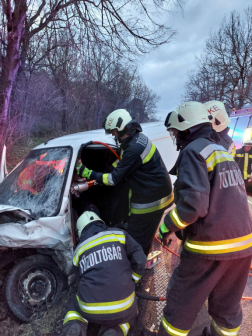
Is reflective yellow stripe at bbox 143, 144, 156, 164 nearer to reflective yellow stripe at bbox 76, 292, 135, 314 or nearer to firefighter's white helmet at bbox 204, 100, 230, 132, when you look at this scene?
firefighter's white helmet at bbox 204, 100, 230, 132

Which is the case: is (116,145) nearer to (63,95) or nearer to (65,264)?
(65,264)

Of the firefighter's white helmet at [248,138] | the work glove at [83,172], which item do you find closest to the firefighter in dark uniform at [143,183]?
the work glove at [83,172]

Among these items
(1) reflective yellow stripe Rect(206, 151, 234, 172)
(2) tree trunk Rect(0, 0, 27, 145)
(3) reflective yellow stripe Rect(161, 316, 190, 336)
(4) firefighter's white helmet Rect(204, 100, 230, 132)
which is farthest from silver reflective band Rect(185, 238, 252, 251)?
(2) tree trunk Rect(0, 0, 27, 145)

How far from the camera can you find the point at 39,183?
2555 millimetres

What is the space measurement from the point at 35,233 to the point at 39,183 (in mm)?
644

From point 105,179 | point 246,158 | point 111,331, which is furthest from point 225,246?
point 246,158

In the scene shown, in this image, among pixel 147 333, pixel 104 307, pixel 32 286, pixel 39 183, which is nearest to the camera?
pixel 104 307

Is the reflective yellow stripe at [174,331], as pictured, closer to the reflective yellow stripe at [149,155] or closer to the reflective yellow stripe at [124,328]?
the reflective yellow stripe at [124,328]

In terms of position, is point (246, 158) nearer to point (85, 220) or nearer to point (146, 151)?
point (146, 151)

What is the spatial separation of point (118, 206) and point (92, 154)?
1072mm

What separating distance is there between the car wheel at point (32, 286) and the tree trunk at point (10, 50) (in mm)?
4331

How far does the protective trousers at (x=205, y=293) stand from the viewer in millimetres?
1674

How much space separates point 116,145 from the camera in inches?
119

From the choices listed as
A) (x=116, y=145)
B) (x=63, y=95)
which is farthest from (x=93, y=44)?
(x=63, y=95)
